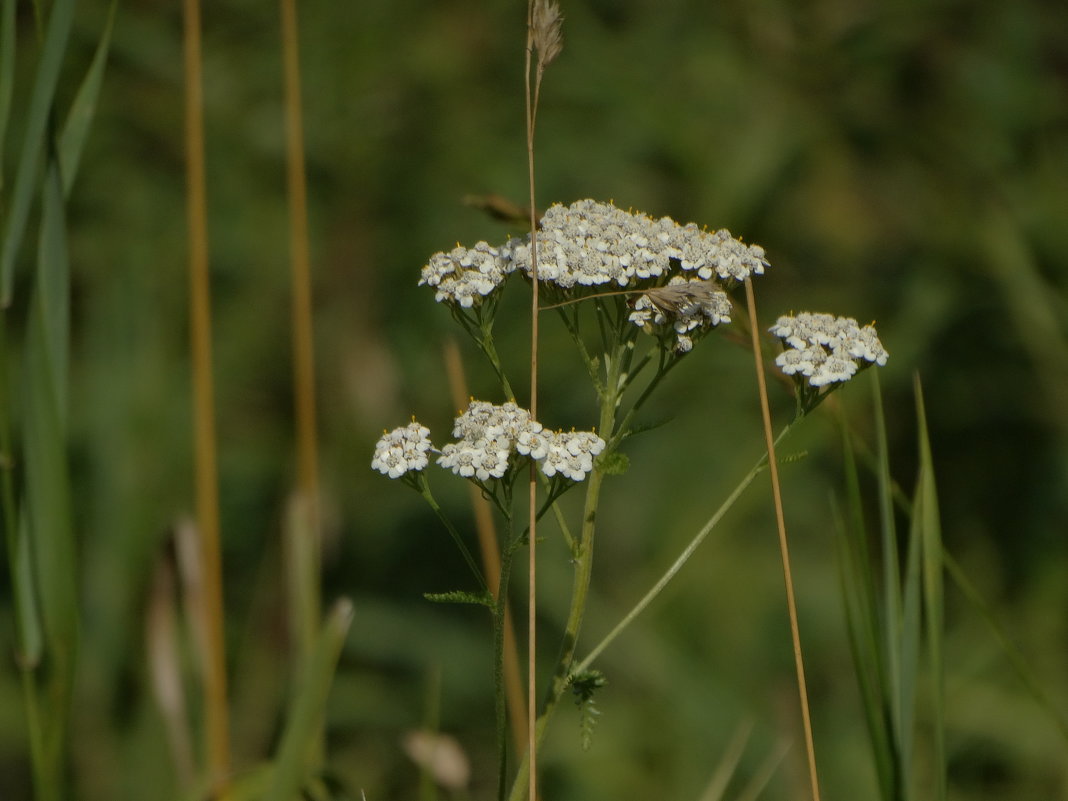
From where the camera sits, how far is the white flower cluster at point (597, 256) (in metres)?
1.08

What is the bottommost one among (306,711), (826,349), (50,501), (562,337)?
(306,711)

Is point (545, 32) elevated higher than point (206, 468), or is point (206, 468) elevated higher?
point (545, 32)

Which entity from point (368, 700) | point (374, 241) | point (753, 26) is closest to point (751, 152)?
point (753, 26)

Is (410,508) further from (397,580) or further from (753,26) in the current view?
(753,26)

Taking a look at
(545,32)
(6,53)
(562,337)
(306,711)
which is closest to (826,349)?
(545,32)

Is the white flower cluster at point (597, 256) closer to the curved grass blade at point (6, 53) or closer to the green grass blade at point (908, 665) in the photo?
the green grass blade at point (908, 665)

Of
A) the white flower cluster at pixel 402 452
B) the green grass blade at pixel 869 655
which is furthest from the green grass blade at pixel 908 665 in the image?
the white flower cluster at pixel 402 452

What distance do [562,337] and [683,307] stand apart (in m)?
1.72

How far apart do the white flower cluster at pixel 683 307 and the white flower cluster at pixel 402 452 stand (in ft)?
0.81

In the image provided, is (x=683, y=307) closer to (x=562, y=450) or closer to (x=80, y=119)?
(x=562, y=450)

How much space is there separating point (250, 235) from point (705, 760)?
74.4 inches

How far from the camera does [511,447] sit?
3.30 ft

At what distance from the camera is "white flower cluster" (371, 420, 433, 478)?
105cm

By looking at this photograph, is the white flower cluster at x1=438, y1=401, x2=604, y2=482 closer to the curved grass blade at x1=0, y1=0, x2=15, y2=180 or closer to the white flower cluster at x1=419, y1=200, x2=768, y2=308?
the white flower cluster at x1=419, y1=200, x2=768, y2=308
